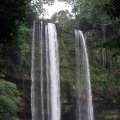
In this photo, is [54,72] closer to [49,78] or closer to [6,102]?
[49,78]

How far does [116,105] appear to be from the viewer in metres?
25.0

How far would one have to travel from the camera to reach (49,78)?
23031mm

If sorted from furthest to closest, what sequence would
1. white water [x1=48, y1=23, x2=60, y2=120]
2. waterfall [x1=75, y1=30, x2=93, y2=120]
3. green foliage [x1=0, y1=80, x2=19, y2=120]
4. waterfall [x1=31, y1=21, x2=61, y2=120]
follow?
1. waterfall [x1=75, y1=30, x2=93, y2=120]
2. white water [x1=48, y1=23, x2=60, y2=120]
3. waterfall [x1=31, y1=21, x2=61, y2=120]
4. green foliage [x1=0, y1=80, x2=19, y2=120]

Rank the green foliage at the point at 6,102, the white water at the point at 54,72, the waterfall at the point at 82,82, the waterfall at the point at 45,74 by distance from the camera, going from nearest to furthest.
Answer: the green foliage at the point at 6,102, the waterfall at the point at 45,74, the white water at the point at 54,72, the waterfall at the point at 82,82

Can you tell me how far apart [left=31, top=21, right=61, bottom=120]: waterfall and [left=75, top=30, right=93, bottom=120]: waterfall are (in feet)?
6.53

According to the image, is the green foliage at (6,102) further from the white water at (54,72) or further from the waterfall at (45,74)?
the white water at (54,72)

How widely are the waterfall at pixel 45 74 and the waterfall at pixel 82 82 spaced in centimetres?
199

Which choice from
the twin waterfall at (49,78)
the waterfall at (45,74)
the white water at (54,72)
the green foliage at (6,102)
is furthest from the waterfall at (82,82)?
the green foliage at (6,102)

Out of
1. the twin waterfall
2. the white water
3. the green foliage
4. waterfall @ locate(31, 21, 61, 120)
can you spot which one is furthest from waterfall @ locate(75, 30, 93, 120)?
the green foliage

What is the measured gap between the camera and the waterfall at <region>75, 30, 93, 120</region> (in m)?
24.0

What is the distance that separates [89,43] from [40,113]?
795 centimetres

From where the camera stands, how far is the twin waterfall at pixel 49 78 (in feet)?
72.5

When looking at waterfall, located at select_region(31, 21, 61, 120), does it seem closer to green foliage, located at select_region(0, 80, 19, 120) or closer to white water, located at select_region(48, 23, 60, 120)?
white water, located at select_region(48, 23, 60, 120)

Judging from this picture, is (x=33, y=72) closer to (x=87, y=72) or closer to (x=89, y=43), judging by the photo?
(x=87, y=72)
